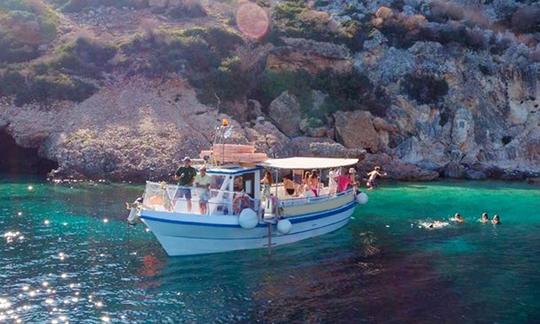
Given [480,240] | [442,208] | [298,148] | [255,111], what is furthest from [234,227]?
[255,111]

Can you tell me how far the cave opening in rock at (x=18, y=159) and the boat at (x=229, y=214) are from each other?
87.3 ft

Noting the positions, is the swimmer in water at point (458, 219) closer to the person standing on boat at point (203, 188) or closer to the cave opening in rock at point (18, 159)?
the person standing on boat at point (203, 188)

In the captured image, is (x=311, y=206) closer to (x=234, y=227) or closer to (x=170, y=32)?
(x=234, y=227)

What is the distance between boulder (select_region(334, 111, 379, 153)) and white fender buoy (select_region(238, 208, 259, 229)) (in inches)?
1104

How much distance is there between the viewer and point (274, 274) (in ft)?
60.9

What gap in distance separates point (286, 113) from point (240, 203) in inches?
1139

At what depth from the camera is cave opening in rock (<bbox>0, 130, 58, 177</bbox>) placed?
147ft

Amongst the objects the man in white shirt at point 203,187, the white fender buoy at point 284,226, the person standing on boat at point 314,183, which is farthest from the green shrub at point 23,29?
the white fender buoy at point 284,226

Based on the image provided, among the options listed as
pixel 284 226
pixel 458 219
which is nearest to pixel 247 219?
pixel 284 226

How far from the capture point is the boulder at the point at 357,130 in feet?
157

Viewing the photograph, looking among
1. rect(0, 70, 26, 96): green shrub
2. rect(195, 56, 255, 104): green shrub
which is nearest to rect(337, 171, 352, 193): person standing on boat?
rect(195, 56, 255, 104): green shrub

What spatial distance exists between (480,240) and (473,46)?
3893 cm

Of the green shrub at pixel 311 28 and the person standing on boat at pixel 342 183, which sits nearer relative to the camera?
the person standing on boat at pixel 342 183

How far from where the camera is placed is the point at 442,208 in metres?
32.5
